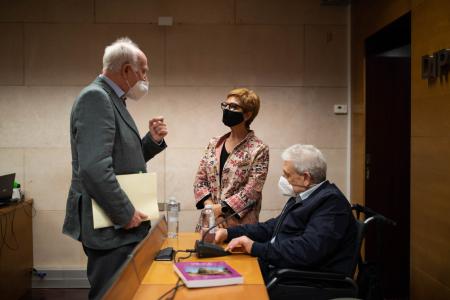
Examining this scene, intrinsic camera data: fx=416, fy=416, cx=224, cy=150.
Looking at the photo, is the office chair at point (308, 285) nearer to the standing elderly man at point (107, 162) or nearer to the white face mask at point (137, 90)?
the standing elderly man at point (107, 162)

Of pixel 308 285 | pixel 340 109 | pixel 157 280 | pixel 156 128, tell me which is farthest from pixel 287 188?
pixel 340 109

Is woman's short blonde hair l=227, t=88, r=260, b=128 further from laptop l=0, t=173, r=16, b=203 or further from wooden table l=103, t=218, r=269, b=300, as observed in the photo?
laptop l=0, t=173, r=16, b=203

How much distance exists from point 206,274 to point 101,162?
0.60 metres

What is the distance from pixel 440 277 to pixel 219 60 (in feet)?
8.44

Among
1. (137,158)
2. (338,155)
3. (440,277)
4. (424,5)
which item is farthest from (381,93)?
(137,158)

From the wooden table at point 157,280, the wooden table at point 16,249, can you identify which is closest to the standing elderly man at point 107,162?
the wooden table at point 157,280

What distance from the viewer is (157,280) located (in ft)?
5.30

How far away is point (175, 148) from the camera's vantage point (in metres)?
3.98

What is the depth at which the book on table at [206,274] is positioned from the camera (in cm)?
152

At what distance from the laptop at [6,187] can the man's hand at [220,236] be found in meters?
2.05

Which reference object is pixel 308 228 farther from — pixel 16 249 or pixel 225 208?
pixel 16 249

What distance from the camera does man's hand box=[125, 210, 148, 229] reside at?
5.73ft

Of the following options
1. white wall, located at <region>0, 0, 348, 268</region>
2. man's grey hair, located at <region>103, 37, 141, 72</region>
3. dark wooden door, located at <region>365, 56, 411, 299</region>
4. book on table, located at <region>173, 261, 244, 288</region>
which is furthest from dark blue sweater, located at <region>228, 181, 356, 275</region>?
white wall, located at <region>0, 0, 348, 268</region>

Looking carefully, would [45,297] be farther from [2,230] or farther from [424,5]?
[424,5]
